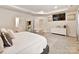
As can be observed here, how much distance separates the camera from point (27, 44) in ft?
6.64

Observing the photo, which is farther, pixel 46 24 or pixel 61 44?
pixel 46 24

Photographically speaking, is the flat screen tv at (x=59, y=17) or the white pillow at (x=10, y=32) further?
the flat screen tv at (x=59, y=17)

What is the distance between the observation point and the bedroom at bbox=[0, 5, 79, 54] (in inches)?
77.9

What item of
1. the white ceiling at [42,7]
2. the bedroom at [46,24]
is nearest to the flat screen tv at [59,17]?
the bedroom at [46,24]

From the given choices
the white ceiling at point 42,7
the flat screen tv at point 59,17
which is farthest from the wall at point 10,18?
the flat screen tv at point 59,17

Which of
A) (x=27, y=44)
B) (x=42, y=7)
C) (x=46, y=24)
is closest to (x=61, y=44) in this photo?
(x=46, y=24)

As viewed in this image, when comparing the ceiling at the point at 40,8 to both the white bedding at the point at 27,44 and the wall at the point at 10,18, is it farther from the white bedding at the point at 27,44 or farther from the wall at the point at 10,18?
the white bedding at the point at 27,44

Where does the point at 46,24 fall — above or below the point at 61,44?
above

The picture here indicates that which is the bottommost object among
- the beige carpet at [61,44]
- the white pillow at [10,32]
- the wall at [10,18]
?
the beige carpet at [61,44]

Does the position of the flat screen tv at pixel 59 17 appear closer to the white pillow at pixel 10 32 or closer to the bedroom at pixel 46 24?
the bedroom at pixel 46 24

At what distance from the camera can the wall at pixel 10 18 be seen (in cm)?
194

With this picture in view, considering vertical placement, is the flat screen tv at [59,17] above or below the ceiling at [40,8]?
below

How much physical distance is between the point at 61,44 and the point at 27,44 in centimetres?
68

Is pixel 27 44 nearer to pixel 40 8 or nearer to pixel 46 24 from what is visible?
pixel 46 24
